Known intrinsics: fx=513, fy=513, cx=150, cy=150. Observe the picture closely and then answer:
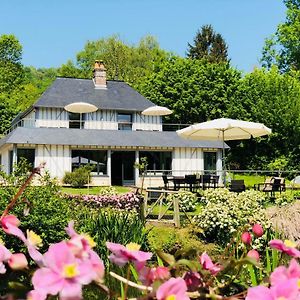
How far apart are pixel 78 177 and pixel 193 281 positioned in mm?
29948

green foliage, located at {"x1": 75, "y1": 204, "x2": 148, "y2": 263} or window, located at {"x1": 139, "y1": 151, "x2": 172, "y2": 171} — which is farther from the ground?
window, located at {"x1": 139, "y1": 151, "x2": 172, "y2": 171}

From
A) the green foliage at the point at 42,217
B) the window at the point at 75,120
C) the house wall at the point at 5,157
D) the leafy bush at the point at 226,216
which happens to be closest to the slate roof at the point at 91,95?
the window at the point at 75,120

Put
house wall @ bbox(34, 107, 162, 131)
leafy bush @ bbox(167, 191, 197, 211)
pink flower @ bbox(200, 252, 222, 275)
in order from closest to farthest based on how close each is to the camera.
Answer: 1. pink flower @ bbox(200, 252, 222, 275)
2. leafy bush @ bbox(167, 191, 197, 211)
3. house wall @ bbox(34, 107, 162, 131)

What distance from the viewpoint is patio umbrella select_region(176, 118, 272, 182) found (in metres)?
20.7

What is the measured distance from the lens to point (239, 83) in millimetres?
47062

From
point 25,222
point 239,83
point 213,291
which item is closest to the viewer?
point 213,291

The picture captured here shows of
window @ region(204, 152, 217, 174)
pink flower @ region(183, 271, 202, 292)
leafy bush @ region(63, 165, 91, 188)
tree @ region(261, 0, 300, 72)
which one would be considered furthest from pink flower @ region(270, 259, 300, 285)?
tree @ region(261, 0, 300, 72)

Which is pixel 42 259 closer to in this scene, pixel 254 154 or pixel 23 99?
pixel 254 154

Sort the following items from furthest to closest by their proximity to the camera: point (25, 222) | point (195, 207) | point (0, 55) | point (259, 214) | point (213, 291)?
point (0, 55), point (195, 207), point (259, 214), point (25, 222), point (213, 291)

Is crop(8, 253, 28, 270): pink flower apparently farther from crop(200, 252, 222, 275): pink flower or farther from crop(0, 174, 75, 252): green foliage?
crop(0, 174, 75, 252): green foliage

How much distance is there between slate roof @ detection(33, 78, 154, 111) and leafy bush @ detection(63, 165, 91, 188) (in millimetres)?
6579

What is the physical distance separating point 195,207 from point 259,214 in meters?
5.23

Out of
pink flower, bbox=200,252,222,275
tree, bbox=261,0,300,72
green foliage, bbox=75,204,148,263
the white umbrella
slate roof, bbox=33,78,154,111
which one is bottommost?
green foliage, bbox=75,204,148,263

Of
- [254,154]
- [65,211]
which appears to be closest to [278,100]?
[254,154]
